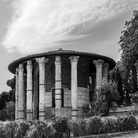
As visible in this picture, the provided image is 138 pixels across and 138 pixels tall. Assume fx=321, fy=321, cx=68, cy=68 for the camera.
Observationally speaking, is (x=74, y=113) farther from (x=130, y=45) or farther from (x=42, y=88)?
(x=130, y=45)

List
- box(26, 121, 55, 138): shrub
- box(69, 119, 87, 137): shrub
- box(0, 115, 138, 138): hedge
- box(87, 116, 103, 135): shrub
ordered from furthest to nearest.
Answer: box(87, 116, 103, 135): shrub < box(69, 119, 87, 137): shrub < box(0, 115, 138, 138): hedge < box(26, 121, 55, 138): shrub

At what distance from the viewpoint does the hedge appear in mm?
15383

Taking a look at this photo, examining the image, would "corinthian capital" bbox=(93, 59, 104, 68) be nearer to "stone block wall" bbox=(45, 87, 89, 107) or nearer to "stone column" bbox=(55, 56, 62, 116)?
"stone block wall" bbox=(45, 87, 89, 107)

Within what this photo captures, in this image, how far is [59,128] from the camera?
15648mm

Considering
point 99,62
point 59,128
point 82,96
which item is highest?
point 99,62

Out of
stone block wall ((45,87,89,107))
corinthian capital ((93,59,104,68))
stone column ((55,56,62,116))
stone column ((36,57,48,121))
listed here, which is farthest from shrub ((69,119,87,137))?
corinthian capital ((93,59,104,68))

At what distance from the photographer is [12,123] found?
15867mm

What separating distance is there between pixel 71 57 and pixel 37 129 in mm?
12246

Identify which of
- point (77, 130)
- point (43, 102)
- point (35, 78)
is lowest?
point (77, 130)

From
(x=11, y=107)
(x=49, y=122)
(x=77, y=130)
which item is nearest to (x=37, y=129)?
(x=49, y=122)

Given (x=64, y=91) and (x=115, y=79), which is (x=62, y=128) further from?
(x=115, y=79)

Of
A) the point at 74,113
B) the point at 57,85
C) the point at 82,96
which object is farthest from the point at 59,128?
the point at 82,96

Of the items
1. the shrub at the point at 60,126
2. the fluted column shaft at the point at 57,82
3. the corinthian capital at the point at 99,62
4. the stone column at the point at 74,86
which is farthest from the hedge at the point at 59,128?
the corinthian capital at the point at 99,62

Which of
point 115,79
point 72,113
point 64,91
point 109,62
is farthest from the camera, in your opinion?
point 115,79
